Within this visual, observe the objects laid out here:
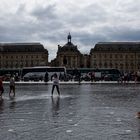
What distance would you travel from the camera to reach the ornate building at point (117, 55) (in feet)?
604

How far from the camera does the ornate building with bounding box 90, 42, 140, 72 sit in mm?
184125

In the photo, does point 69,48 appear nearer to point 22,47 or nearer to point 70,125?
point 22,47

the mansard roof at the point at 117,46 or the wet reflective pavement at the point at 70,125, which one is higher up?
the mansard roof at the point at 117,46

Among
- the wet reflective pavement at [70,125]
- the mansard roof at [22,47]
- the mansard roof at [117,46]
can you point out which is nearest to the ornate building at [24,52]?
the mansard roof at [22,47]

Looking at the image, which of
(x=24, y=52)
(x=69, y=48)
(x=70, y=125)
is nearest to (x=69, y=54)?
(x=69, y=48)

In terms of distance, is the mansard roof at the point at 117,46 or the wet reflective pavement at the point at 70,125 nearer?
the wet reflective pavement at the point at 70,125

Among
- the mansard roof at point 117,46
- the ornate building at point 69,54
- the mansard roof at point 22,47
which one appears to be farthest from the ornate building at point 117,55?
the mansard roof at point 22,47

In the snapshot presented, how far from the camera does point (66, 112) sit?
17.1 m

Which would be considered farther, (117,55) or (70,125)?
(117,55)

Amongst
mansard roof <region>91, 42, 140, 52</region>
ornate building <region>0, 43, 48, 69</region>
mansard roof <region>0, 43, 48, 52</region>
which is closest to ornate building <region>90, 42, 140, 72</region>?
mansard roof <region>91, 42, 140, 52</region>

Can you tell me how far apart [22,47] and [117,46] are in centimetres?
3957

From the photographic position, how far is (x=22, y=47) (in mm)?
186875

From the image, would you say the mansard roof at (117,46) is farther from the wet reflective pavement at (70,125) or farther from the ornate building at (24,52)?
the wet reflective pavement at (70,125)

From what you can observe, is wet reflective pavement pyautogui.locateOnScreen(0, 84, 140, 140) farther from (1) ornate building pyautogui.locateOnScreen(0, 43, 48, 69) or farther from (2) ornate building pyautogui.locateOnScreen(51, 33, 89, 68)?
(1) ornate building pyautogui.locateOnScreen(0, 43, 48, 69)
